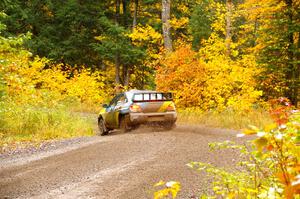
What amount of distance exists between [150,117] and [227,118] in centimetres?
367

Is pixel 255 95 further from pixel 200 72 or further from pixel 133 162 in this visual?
pixel 133 162

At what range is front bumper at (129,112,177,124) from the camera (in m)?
13.7

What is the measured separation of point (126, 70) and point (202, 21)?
32.8 feet

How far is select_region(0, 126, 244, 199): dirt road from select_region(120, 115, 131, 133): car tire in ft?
7.44

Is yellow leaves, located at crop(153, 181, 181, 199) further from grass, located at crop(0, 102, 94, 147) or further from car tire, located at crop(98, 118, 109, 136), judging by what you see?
car tire, located at crop(98, 118, 109, 136)

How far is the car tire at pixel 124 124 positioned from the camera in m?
13.9

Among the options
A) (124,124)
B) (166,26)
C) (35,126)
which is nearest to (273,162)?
(124,124)

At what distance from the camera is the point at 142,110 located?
1386cm

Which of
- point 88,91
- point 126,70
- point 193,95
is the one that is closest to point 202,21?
point 126,70

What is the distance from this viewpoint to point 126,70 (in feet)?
102

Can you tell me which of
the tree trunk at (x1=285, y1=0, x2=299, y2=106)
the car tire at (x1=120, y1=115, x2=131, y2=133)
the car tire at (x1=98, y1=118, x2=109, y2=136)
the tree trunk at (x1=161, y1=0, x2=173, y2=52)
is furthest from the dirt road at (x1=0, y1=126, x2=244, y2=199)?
the tree trunk at (x1=161, y1=0, x2=173, y2=52)

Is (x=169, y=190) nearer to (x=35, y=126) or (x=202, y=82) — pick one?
(x=35, y=126)

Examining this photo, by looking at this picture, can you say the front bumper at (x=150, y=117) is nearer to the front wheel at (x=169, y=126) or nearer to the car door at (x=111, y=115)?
the front wheel at (x=169, y=126)

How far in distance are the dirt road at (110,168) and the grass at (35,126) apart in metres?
2.15
